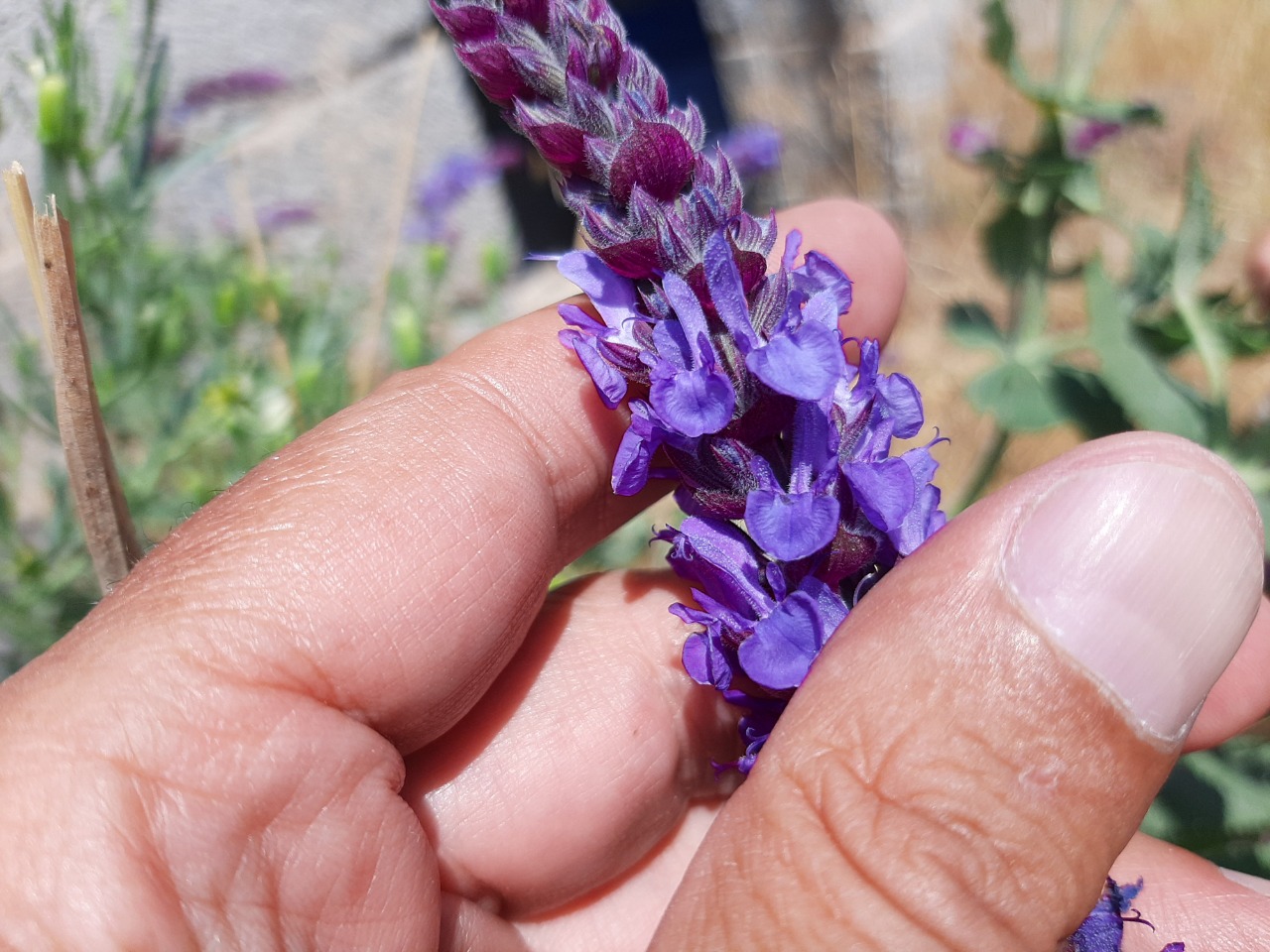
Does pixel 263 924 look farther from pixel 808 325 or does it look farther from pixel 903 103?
pixel 903 103

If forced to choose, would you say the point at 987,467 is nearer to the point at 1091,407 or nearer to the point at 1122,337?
the point at 1091,407

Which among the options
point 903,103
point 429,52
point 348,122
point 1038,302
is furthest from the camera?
point 903,103

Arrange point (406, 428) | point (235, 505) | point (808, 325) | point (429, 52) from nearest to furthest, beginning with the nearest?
point (808, 325), point (235, 505), point (406, 428), point (429, 52)

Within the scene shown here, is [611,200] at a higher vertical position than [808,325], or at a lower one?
higher

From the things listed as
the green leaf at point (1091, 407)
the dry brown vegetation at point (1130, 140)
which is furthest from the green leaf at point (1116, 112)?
the dry brown vegetation at point (1130, 140)

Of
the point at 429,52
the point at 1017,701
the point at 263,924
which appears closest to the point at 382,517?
the point at 263,924

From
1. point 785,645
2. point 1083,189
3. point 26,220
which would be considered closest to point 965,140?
point 1083,189

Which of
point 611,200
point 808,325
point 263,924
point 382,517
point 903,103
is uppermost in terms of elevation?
point 611,200

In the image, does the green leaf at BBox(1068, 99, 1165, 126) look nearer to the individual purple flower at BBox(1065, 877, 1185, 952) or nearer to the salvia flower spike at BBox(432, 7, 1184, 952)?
the salvia flower spike at BBox(432, 7, 1184, 952)
